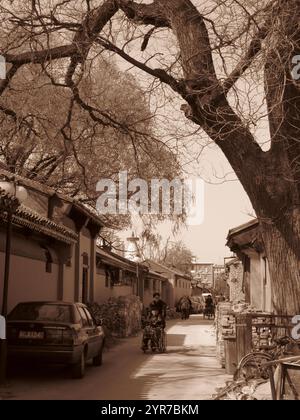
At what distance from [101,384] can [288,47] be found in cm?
685

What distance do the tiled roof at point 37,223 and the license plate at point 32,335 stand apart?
2.30 m

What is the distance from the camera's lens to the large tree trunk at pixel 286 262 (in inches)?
339

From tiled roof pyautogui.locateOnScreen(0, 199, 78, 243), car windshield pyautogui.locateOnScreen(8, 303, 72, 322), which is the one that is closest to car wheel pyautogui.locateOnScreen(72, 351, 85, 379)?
car windshield pyautogui.locateOnScreen(8, 303, 72, 322)

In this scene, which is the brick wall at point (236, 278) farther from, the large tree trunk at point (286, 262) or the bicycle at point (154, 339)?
the large tree trunk at point (286, 262)

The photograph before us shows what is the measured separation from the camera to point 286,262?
8.64m

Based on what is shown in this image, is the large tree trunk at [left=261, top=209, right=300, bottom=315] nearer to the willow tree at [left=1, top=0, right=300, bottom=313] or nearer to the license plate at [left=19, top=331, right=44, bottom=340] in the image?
the willow tree at [left=1, top=0, right=300, bottom=313]

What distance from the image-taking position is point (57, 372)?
41.7ft

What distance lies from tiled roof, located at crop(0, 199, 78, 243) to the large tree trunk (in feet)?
17.7

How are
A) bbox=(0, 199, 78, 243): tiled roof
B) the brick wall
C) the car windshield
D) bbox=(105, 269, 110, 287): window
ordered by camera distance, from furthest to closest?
the brick wall, bbox=(105, 269, 110, 287): window, bbox=(0, 199, 78, 243): tiled roof, the car windshield

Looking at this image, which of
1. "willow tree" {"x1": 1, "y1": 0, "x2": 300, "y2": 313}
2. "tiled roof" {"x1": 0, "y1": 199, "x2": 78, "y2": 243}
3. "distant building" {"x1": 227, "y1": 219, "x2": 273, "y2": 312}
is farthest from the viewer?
"distant building" {"x1": 227, "y1": 219, "x2": 273, "y2": 312}

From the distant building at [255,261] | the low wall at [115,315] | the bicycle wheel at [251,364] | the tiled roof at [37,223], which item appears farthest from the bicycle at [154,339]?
the bicycle wheel at [251,364]

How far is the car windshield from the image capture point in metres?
12.0
